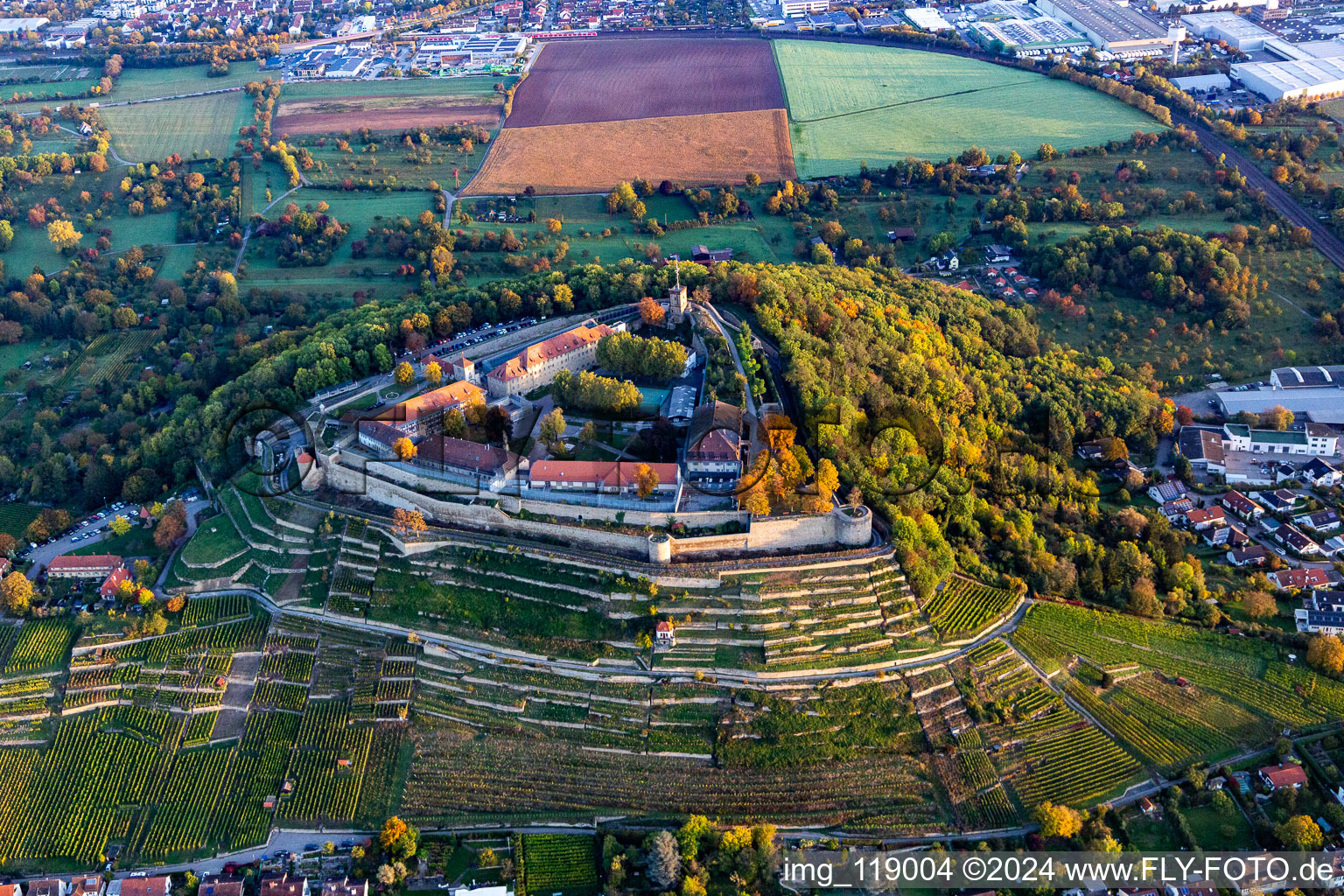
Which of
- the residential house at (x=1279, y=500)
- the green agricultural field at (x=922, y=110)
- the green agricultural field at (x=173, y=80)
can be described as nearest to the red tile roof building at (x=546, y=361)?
the residential house at (x=1279, y=500)

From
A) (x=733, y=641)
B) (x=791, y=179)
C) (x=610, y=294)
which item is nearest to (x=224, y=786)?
(x=733, y=641)

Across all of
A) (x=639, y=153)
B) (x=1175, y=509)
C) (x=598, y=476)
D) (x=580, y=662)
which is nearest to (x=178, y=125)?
(x=639, y=153)

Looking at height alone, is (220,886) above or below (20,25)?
below

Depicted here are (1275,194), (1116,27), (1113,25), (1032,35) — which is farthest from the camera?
(1113,25)

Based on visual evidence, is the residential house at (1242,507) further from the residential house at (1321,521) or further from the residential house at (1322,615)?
the residential house at (1322,615)

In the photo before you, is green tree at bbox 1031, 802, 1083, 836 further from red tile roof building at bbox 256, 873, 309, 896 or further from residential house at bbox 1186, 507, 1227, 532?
red tile roof building at bbox 256, 873, 309, 896

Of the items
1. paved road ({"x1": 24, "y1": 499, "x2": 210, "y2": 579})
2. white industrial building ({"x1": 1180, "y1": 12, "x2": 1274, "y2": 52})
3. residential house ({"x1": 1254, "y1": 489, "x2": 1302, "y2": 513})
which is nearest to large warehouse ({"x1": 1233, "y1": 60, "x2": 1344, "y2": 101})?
white industrial building ({"x1": 1180, "y1": 12, "x2": 1274, "y2": 52})

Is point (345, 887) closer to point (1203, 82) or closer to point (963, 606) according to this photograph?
point (963, 606)

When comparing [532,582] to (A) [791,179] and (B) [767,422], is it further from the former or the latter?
(A) [791,179]
